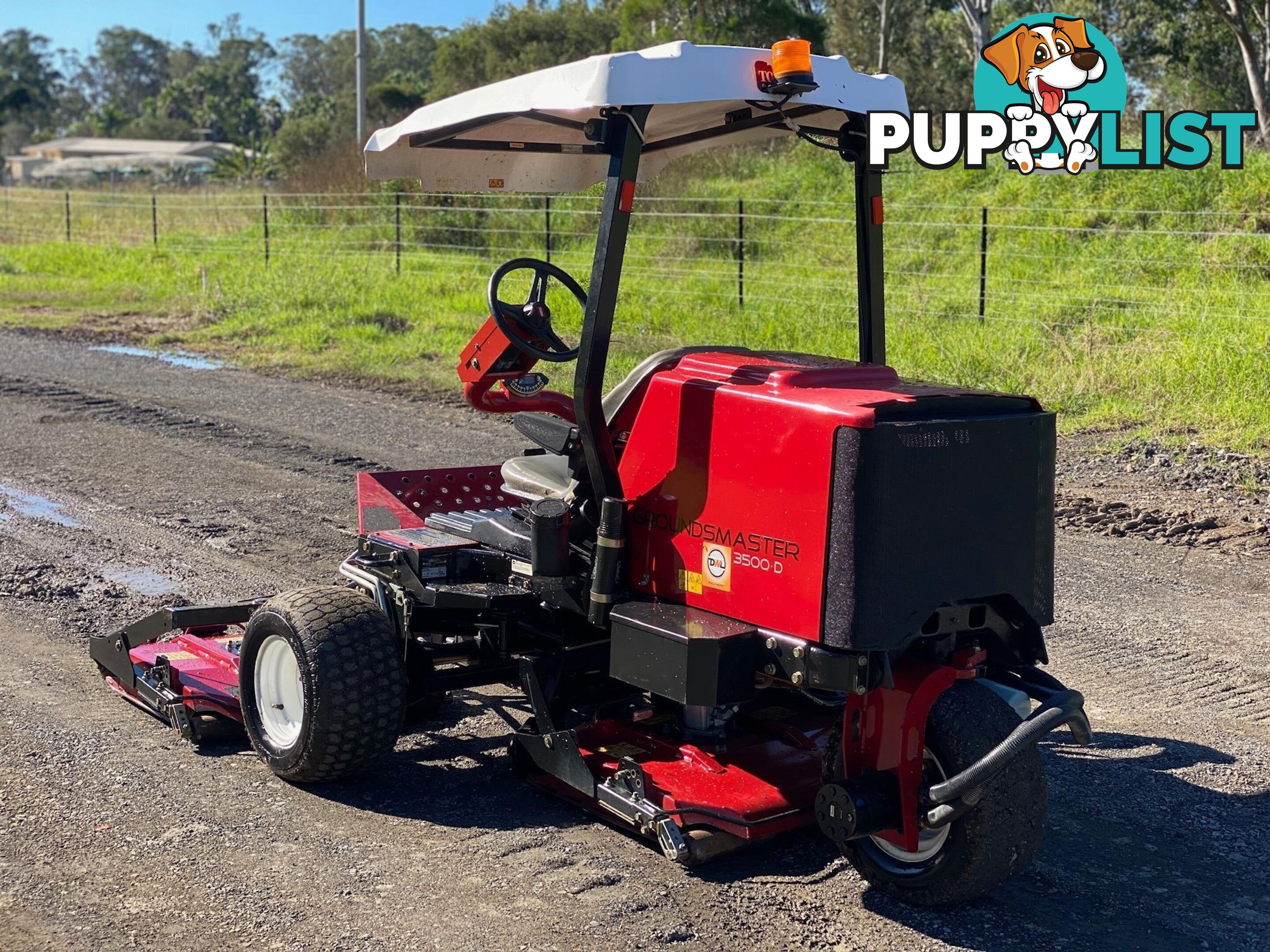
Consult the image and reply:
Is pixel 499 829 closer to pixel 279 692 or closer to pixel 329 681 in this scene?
pixel 329 681

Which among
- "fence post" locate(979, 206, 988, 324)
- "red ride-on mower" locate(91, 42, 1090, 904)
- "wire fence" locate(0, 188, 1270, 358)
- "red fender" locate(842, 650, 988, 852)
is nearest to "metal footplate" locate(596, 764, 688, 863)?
"red ride-on mower" locate(91, 42, 1090, 904)

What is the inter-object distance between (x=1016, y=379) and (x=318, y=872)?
357 inches

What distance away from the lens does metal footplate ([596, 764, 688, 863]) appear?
3.78 metres

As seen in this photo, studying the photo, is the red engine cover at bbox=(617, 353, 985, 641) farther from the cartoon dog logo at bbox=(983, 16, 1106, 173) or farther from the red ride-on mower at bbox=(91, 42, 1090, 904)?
the cartoon dog logo at bbox=(983, 16, 1106, 173)

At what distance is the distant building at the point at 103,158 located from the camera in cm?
7306

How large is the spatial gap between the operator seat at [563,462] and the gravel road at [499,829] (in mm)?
981

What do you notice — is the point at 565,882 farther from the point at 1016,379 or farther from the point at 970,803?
the point at 1016,379

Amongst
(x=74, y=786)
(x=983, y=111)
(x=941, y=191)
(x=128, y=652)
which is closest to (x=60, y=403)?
(x=128, y=652)

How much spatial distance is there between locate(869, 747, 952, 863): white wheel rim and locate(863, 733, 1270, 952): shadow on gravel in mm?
130

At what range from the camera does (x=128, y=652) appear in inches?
206

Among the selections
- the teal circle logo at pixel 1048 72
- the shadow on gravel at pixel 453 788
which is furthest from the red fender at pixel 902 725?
the teal circle logo at pixel 1048 72

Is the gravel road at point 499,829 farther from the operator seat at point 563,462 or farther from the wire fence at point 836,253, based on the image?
the wire fence at point 836,253

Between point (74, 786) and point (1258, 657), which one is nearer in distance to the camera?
point (74, 786)

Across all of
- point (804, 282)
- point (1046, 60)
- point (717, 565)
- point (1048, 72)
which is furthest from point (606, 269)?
point (1046, 60)
